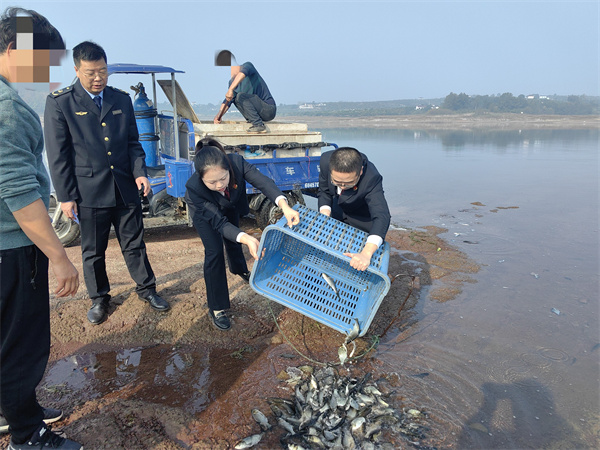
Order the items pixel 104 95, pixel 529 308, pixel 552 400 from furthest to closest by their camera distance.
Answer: pixel 529 308 → pixel 104 95 → pixel 552 400

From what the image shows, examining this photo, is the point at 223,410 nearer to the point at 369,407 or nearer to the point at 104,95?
the point at 369,407

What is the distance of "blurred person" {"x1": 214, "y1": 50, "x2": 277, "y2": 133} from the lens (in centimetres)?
738

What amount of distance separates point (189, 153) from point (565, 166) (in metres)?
15.6

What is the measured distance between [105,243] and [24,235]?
2092mm

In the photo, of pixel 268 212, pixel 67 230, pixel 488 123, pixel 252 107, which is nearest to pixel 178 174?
pixel 252 107

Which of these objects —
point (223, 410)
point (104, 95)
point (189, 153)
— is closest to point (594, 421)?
point (223, 410)

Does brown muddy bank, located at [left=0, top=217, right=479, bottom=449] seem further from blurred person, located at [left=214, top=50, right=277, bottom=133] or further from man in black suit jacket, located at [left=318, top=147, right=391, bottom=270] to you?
blurred person, located at [left=214, top=50, right=277, bottom=133]

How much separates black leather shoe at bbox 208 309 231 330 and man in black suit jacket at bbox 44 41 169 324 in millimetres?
610

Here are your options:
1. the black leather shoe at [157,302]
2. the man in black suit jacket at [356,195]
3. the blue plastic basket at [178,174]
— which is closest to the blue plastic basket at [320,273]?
the man in black suit jacket at [356,195]

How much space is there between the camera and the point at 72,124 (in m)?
3.95

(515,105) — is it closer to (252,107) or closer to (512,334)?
(252,107)

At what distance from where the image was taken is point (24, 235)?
231 centimetres

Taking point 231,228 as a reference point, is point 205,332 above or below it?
below

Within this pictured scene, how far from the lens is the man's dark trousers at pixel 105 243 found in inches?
166
